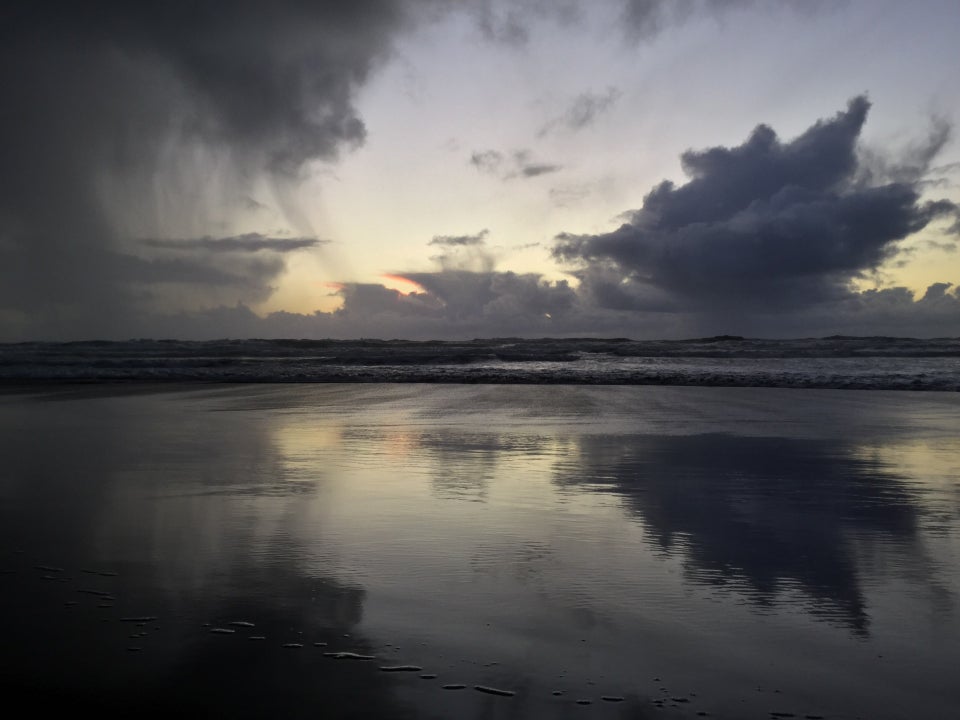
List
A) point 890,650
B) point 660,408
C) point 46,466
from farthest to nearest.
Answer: point 660,408 < point 46,466 < point 890,650

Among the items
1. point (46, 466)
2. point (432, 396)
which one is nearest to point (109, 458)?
point (46, 466)

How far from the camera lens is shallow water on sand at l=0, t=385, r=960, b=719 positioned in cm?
364

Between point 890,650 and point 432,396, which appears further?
point 432,396

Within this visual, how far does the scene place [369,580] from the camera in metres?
5.22

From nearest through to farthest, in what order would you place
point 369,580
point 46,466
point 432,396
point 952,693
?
point 952,693
point 369,580
point 46,466
point 432,396

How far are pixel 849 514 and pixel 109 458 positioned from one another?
377 inches

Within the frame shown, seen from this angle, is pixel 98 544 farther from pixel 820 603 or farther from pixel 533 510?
pixel 820 603

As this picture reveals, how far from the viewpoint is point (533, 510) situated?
730 centimetres

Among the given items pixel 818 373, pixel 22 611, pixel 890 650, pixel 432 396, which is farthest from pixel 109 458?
pixel 818 373

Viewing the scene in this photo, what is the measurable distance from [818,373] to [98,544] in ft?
92.9

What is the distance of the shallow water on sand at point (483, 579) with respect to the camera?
3645mm

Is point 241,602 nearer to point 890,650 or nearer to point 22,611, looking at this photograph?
point 22,611

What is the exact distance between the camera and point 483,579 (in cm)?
525

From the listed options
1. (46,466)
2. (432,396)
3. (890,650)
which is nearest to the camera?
(890,650)
